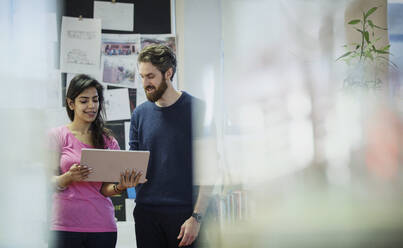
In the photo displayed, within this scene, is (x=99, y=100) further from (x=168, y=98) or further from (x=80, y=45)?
(x=80, y=45)

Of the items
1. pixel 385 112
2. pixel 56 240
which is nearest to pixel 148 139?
pixel 56 240

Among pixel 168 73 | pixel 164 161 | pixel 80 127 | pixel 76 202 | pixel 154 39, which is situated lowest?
pixel 76 202

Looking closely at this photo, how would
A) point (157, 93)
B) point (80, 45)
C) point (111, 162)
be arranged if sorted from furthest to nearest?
1. point (80, 45)
2. point (157, 93)
3. point (111, 162)

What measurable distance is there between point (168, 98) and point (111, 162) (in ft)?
1.12

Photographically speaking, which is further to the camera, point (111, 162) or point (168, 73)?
point (168, 73)

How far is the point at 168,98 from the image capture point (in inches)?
62.8

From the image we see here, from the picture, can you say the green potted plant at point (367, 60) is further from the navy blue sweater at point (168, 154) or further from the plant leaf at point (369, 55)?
the navy blue sweater at point (168, 154)

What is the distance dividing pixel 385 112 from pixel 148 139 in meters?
1.32

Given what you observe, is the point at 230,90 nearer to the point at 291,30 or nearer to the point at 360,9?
the point at 291,30

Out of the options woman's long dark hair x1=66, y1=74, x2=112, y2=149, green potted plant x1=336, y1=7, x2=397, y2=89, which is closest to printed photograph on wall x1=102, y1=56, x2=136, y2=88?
woman's long dark hair x1=66, y1=74, x2=112, y2=149

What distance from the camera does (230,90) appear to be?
2.05 metres

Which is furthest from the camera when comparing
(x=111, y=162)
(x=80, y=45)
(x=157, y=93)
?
(x=80, y=45)

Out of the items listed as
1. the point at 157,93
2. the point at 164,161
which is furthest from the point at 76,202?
the point at 157,93

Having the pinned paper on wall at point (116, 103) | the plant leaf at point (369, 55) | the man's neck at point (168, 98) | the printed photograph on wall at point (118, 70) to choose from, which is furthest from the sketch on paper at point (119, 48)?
the plant leaf at point (369, 55)
